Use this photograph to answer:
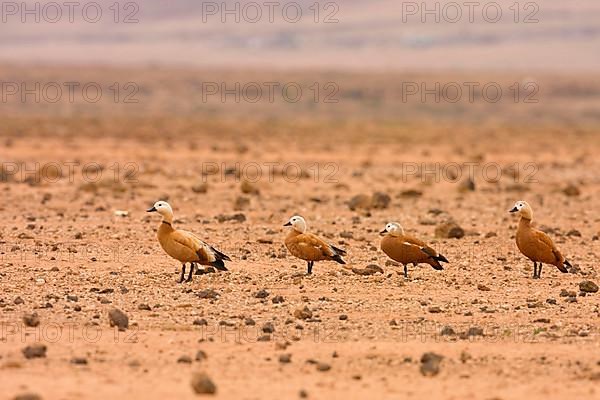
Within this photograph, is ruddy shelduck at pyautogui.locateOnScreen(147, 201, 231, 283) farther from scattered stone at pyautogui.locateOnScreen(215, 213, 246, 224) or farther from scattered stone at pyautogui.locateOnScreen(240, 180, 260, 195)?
scattered stone at pyautogui.locateOnScreen(240, 180, 260, 195)

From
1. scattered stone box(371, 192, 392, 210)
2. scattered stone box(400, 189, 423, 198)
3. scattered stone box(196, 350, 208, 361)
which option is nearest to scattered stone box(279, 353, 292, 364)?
scattered stone box(196, 350, 208, 361)

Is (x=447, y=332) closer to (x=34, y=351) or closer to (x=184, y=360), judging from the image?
(x=184, y=360)

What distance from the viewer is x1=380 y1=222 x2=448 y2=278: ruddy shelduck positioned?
13016mm

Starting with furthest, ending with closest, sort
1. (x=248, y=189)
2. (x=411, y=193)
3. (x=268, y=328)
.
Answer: (x=411, y=193) < (x=248, y=189) < (x=268, y=328)

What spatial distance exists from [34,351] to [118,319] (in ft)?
3.79

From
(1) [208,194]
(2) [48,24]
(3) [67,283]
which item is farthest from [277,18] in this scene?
(3) [67,283]

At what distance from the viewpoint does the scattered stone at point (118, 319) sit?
34.0 ft

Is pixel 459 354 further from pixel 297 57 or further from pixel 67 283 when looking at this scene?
pixel 297 57

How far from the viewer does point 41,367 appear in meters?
9.12

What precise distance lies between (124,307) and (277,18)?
13110cm

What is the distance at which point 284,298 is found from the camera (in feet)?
39.0

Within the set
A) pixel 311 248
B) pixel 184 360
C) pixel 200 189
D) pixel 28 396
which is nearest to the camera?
pixel 28 396

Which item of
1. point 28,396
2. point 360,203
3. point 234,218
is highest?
point 360,203

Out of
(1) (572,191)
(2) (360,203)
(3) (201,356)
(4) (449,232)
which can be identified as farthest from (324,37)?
(3) (201,356)
